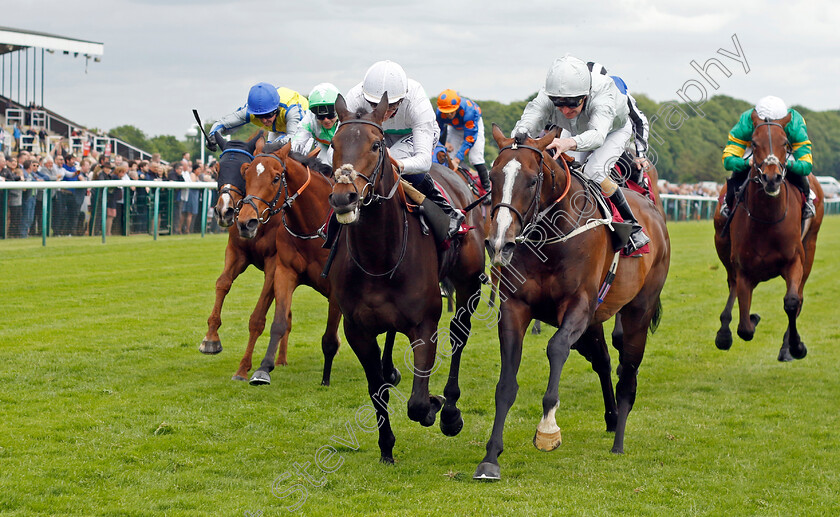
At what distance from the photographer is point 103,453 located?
5336mm

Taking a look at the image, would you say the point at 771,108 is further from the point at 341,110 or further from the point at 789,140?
the point at 341,110

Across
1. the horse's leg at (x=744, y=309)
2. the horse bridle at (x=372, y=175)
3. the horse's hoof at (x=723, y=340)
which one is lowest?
the horse's hoof at (x=723, y=340)

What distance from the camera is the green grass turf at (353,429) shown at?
4695 mm

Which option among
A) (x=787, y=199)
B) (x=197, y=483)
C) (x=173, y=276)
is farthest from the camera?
(x=173, y=276)

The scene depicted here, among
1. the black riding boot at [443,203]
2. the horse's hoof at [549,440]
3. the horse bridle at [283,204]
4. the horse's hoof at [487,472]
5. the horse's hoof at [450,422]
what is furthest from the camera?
the horse bridle at [283,204]

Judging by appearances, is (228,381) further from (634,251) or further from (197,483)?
(634,251)

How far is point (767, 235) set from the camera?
26.5ft

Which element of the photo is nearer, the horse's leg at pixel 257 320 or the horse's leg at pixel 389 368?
the horse's leg at pixel 389 368

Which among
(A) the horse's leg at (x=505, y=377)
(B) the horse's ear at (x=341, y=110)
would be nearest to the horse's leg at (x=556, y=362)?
(A) the horse's leg at (x=505, y=377)

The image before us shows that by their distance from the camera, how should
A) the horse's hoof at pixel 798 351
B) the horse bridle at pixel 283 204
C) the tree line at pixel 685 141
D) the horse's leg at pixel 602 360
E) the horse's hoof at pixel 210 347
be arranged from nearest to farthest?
the horse's leg at pixel 602 360 < the horse bridle at pixel 283 204 < the horse's hoof at pixel 210 347 < the horse's hoof at pixel 798 351 < the tree line at pixel 685 141

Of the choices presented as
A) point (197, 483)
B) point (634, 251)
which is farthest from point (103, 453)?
point (634, 251)

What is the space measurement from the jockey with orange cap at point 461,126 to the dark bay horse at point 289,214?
4172mm

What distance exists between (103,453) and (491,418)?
2.52 meters

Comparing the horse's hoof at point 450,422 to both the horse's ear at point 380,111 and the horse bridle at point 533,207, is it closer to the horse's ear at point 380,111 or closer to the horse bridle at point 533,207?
the horse bridle at point 533,207
